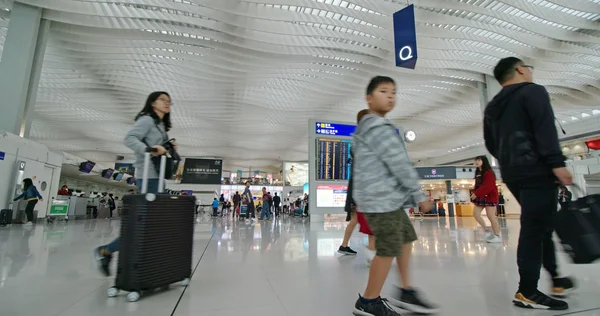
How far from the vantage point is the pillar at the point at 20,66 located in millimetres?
7957

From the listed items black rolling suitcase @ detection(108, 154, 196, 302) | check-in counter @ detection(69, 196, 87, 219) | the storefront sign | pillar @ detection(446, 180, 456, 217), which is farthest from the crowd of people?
pillar @ detection(446, 180, 456, 217)

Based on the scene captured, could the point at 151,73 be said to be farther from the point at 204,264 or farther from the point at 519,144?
the point at 519,144

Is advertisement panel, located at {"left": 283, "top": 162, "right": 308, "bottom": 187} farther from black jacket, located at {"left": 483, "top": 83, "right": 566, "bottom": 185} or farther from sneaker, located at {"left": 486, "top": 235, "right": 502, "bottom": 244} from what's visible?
black jacket, located at {"left": 483, "top": 83, "right": 566, "bottom": 185}

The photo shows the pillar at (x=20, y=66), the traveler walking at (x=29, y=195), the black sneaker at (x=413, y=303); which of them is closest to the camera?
the black sneaker at (x=413, y=303)

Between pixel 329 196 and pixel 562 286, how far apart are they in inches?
296

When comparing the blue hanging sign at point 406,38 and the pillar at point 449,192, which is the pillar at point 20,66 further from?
the pillar at point 449,192

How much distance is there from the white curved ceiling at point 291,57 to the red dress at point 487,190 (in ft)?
18.6

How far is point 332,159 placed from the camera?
9.17 metres

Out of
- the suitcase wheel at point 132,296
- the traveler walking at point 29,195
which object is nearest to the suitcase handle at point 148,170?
the suitcase wheel at point 132,296

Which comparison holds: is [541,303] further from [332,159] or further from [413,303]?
[332,159]

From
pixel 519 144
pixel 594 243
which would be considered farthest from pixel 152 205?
pixel 594 243

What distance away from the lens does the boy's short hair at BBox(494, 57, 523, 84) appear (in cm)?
171

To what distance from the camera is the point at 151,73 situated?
1218 centimetres

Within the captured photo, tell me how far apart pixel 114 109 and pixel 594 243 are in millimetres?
19157
